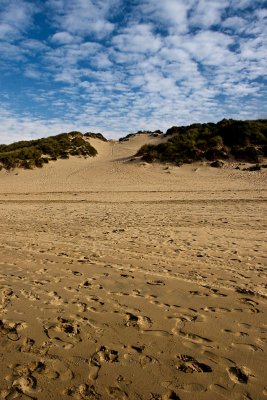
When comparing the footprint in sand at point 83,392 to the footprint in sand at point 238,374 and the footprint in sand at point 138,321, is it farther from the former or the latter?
the footprint in sand at point 238,374

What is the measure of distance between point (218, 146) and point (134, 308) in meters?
27.1

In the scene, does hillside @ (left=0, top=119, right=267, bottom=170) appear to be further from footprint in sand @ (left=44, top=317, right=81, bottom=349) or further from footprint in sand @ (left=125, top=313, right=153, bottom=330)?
footprint in sand @ (left=44, top=317, right=81, bottom=349)

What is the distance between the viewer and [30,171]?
98.1 ft

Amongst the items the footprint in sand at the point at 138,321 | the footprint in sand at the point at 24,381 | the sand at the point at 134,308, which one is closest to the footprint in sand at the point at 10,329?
the sand at the point at 134,308

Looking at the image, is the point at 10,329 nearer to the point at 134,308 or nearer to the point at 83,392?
the point at 83,392

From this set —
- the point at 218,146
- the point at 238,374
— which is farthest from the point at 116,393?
the point at 218,146

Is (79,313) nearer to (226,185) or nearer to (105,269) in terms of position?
(105,269)

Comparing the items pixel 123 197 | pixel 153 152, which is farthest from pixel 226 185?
pixel 153 152

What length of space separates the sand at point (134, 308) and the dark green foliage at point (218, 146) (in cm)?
1716

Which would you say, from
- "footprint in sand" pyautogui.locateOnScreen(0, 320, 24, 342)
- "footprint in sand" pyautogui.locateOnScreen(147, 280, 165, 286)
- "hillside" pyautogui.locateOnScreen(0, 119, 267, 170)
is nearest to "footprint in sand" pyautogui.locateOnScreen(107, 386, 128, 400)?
"footprint in sand" pyautogui.locateOnScreen(0, 320, 24, 342)

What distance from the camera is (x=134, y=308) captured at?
4.88 meters

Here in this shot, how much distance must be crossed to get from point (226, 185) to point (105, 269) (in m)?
17.0

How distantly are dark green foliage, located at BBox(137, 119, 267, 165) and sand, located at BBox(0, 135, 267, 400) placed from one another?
56.3ft

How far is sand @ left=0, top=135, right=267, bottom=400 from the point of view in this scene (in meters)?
3.39
